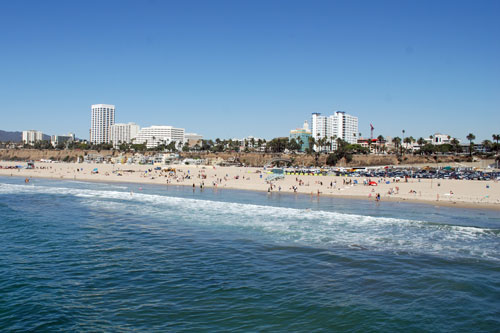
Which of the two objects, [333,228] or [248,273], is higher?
[333,228]

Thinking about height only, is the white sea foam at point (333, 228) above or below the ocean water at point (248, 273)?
above

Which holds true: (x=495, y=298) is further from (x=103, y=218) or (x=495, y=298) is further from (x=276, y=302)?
(x=103, y=218)

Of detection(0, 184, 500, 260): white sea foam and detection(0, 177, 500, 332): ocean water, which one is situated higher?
detection(0, 184, 500, 260): white sea foam

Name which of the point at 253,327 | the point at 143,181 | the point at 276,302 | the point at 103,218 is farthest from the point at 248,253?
the point at 143,181

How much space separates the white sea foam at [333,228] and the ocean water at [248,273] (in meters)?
0.10

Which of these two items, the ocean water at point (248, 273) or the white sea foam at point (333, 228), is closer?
the ocean water at point (248, 273)

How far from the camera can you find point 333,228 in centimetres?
2480

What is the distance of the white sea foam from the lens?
20.3m

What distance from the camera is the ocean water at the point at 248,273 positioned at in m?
11.7

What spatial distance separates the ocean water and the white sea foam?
10 centimetres

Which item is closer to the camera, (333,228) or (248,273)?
(248,273)

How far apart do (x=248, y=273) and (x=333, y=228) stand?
10.6 m

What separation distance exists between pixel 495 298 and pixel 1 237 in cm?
2411

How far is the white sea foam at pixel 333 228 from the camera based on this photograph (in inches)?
800
